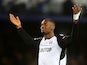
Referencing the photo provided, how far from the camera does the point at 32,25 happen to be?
4695 millimetres

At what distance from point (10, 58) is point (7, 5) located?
2.15 feet

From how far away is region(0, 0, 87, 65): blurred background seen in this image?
4496mm

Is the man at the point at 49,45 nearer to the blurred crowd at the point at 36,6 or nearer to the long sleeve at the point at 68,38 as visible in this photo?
the long sleeve at the point at 68,38

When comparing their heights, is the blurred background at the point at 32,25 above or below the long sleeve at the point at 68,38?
below

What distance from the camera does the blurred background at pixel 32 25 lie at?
14.8ft

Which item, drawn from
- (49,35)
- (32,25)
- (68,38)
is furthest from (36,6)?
(68,38)

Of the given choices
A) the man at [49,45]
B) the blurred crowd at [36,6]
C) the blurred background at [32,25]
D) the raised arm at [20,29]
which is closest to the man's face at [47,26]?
the man at [49,45]

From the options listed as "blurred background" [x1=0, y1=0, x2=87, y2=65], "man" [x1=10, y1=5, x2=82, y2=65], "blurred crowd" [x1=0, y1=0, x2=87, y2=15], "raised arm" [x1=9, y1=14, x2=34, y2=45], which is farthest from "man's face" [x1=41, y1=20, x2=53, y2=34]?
"blurred crowd" [x1=0, y1=0, x2=87, y2=15]

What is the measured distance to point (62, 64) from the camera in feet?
10.4

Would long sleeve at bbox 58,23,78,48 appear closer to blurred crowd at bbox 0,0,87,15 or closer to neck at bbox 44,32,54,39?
neck at bbox 44,32,54,39

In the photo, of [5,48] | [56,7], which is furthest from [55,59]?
A: [5,48]

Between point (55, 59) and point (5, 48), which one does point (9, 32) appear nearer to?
point (5, 48)

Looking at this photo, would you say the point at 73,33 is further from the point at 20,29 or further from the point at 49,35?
the point at 20,29

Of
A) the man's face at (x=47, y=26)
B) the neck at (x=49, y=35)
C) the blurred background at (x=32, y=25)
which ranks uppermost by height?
the man's face at (x=47, y=26)
